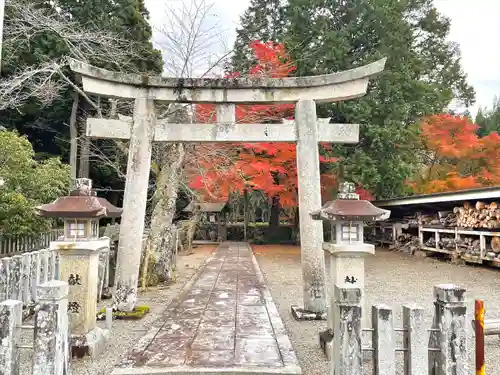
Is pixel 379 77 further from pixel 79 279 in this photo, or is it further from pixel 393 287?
pixel 79 279

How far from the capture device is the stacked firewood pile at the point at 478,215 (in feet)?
44.3

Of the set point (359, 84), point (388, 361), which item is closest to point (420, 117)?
point (359, 84)

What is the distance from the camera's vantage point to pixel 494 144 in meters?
20.6

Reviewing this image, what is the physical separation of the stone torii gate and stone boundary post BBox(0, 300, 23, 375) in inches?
156

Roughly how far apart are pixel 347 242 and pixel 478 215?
35.6 ft

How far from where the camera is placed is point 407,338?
3924mm

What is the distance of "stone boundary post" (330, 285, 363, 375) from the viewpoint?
376 cm

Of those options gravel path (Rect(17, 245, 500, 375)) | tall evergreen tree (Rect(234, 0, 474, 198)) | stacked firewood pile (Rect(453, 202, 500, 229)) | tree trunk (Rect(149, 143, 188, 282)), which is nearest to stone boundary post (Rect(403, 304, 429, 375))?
gravel path (Rect(17, 245, 500, 375))

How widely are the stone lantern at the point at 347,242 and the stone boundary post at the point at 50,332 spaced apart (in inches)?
132

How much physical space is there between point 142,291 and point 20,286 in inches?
142

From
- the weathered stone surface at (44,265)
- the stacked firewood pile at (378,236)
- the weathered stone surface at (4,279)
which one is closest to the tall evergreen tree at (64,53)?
the weathered stone surface at (44,265)

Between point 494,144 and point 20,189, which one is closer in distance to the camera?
point 20,189

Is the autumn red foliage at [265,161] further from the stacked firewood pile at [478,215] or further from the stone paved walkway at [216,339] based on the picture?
the stone paved walkway at [216,339]

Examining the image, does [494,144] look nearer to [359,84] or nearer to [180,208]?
[359,84]
